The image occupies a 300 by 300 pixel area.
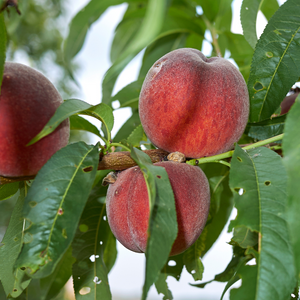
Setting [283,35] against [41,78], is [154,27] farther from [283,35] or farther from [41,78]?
[283,35]

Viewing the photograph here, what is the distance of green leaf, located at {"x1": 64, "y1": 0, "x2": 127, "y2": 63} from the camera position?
74cm

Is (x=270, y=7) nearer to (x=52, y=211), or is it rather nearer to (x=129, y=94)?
(x=129, y=94)

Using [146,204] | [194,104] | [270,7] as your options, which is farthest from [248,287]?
[270,7]

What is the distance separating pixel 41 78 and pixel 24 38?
4.50 meters

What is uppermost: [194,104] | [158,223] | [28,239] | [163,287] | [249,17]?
[249,17]

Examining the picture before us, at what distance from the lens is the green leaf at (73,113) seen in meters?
0.46

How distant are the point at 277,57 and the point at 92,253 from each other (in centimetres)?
60

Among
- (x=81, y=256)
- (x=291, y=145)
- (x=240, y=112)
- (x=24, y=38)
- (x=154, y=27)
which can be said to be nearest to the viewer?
(x=154, y=27)

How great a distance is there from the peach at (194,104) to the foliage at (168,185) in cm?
4

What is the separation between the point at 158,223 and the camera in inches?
15.7

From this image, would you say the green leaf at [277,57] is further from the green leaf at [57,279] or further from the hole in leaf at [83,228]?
the green leaf at [57,279]

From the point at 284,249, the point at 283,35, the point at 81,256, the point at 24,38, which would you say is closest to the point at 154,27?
the point at 284,249

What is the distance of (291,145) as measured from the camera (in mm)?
322

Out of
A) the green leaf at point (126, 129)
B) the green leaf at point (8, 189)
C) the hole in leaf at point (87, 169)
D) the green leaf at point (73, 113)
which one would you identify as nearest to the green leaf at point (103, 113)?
the green leaf at point (73, 113)
